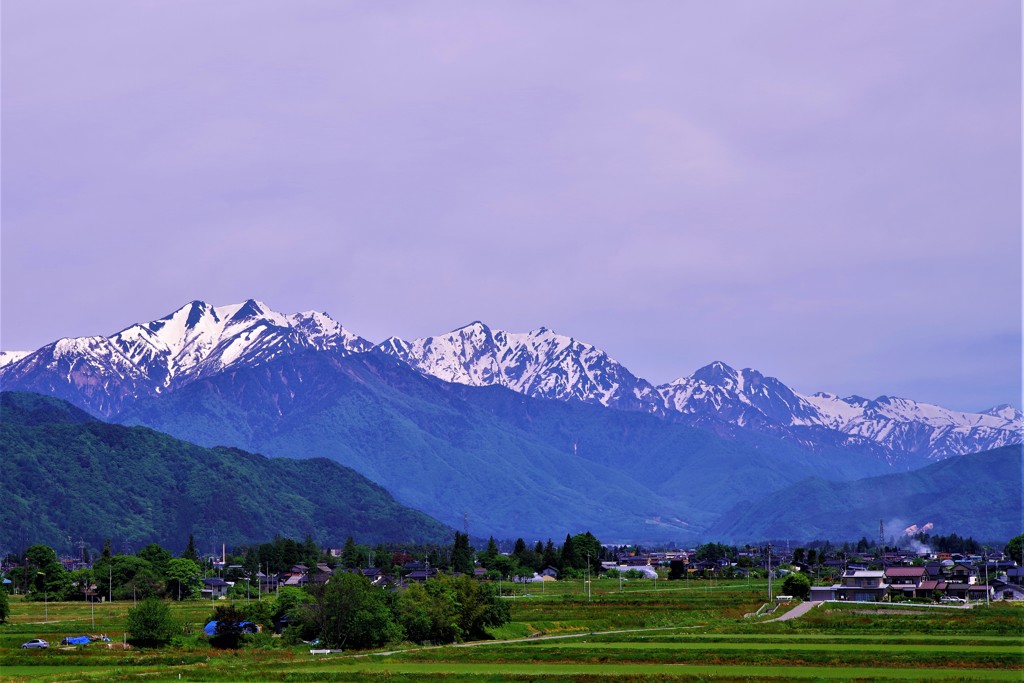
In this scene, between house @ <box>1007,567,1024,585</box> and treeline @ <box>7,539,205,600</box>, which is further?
house @ <box>1007,567,1024,585</box>

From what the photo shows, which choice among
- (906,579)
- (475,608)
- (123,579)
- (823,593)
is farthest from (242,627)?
(906,579)

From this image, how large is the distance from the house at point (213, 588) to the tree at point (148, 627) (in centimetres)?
7517

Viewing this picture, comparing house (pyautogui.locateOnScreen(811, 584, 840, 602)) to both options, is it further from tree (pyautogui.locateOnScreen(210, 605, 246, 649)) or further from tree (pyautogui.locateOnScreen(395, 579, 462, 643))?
tree (pyautogui.locateOnScreen(210, 605, 246, 649))

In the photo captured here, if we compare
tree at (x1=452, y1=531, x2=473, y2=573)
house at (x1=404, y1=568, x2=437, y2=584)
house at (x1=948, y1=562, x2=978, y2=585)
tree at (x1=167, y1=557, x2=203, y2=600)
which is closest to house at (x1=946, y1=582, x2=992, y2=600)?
house at (x1=948, y1=562, x2=978, y2=585)

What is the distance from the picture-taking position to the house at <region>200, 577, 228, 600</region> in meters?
166

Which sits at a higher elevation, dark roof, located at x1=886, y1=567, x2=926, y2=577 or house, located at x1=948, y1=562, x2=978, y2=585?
dark roof, located at x1=886, y1=567, x2=926, y2=577

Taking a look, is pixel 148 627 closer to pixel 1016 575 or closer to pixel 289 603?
pixel 289 603

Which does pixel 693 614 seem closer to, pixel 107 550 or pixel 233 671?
pixel 233 671

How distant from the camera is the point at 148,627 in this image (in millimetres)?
90375

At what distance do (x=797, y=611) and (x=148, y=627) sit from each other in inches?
2220

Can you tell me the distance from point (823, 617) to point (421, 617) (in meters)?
34.6

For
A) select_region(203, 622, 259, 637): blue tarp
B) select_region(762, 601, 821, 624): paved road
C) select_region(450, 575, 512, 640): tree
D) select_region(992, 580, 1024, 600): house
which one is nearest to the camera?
select_region(450, 575, 512, 640): tree

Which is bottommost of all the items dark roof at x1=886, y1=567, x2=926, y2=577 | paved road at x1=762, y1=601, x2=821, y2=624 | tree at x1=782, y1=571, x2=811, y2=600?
paved road at x1=762, y1=601, x2=821, y2=624

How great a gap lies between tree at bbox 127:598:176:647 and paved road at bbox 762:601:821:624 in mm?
45529
